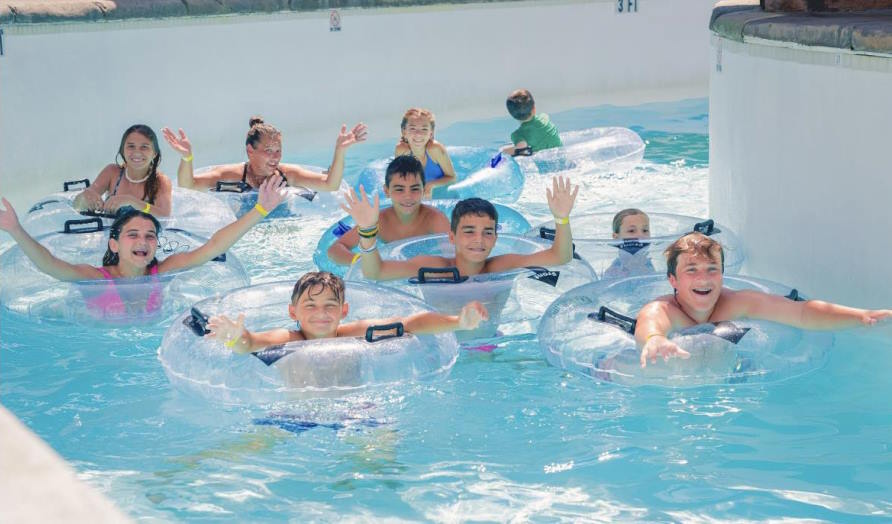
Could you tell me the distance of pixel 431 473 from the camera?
13.5 ft

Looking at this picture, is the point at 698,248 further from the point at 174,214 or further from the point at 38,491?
the point at 174,214

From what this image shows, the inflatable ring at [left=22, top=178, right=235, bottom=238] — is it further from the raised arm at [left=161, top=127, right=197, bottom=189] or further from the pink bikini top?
the pink bikini top

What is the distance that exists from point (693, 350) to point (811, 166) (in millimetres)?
1475

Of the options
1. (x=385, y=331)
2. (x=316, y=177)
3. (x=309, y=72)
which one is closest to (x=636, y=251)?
(x=385, y=331)

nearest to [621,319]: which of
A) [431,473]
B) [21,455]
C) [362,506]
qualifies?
[431,473]

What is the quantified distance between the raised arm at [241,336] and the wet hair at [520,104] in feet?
15.7

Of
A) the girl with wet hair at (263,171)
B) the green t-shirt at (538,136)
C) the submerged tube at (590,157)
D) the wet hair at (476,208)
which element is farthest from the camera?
the green t-shirt at (538,136)

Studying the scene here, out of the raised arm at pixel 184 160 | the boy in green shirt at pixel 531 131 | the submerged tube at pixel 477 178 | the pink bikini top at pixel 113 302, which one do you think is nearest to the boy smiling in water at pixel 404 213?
the pink bikini top at pixel 113 302

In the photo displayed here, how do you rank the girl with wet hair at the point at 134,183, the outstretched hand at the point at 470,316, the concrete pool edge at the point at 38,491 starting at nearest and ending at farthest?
the concrete pool edge at the point at 38,491
the outstretched hand at the point at 470,316
the girl with wet hair at the point at 134,183

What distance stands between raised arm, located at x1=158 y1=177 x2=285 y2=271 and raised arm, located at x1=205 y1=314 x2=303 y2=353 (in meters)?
1.01

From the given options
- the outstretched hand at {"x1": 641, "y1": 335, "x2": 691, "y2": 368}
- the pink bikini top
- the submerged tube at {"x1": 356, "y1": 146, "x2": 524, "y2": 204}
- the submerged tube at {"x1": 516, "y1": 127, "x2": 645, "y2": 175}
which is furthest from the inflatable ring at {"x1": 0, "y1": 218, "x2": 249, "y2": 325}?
the submerged tube at {"x1": 516, "y1": 127, "x2": 645, "y2": 175}

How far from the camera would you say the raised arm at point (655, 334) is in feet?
13.6

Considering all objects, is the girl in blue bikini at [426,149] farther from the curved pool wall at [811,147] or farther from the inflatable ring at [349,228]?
the curved pool wall at [811,147]

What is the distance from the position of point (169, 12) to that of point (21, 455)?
8.35 meters
